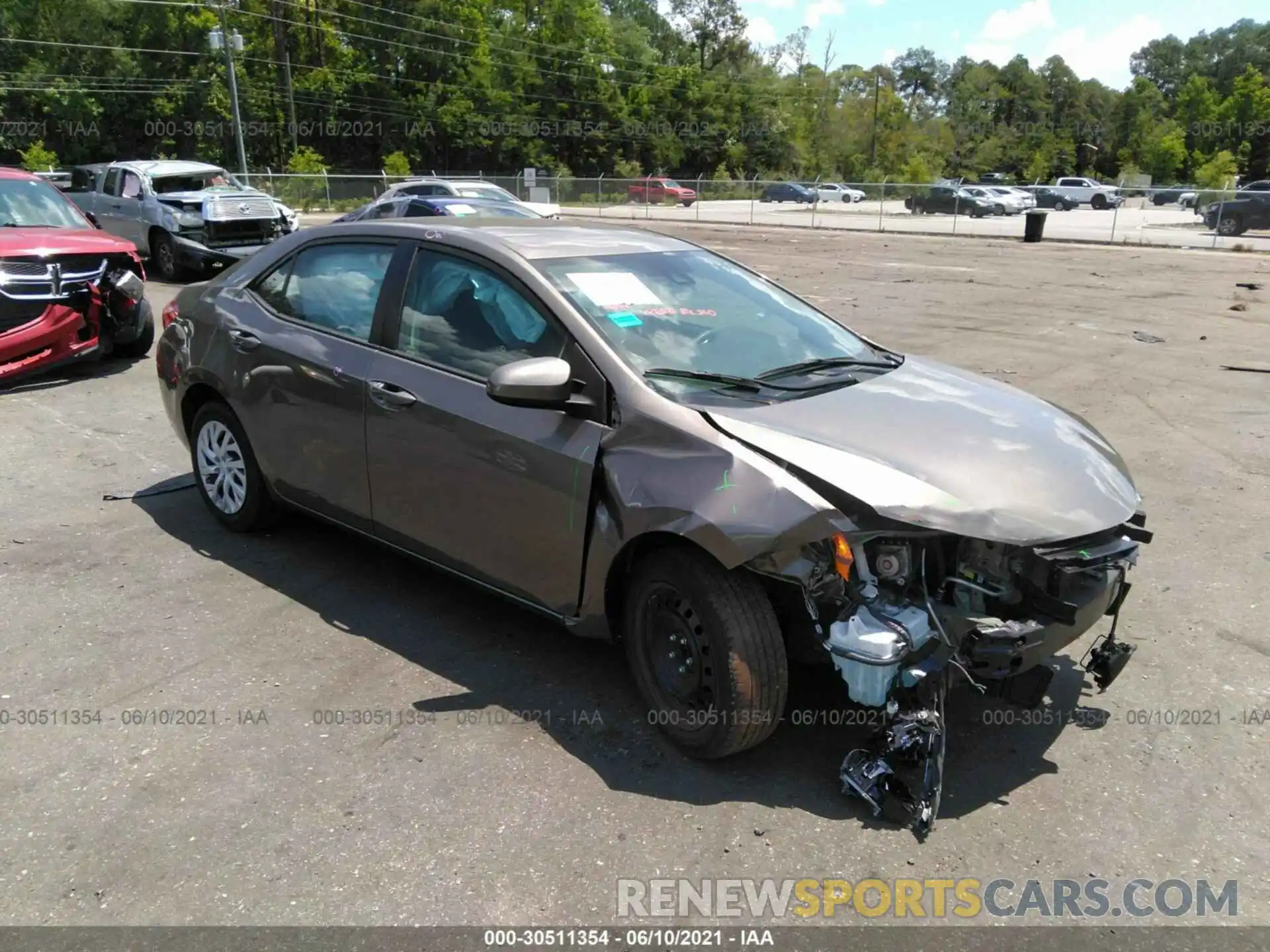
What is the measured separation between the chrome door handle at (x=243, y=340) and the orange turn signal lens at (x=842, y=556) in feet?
10.4

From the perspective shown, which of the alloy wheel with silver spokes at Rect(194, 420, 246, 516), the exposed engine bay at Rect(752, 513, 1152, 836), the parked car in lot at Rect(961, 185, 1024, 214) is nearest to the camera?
the exposed engine bay at Rect(752, 513, 1152, 836)

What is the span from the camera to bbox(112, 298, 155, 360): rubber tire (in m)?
9.77

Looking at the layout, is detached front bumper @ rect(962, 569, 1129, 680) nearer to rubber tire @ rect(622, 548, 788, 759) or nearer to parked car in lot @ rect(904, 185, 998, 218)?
rubber tire @ rect(622, 548, 788, 759)

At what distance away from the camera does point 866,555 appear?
118 inches

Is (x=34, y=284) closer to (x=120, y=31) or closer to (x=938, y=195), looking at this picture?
(x=938, y=195)

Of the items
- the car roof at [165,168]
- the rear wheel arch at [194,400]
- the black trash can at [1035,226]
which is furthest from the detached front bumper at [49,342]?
the black trash can at [1035,226]

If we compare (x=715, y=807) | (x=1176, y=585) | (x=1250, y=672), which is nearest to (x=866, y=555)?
(x=715, y=807)

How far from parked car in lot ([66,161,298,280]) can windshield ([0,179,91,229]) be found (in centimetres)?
550

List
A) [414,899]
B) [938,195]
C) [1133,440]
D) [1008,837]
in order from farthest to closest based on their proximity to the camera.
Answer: [938,195] < [1133,440] < [1008,837] < [414,899]

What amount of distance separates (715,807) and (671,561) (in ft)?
2.63

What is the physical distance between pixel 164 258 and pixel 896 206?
3115cm

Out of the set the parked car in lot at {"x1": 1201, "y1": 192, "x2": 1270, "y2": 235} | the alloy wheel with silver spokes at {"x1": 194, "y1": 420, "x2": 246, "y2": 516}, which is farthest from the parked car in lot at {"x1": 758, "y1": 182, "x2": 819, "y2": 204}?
the alloy wheel with silver spokes at {"x1": 194, "y1": 420, "x2": 246, "y2": 516}

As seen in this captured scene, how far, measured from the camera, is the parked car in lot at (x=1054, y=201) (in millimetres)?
53656

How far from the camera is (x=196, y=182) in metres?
17.0
